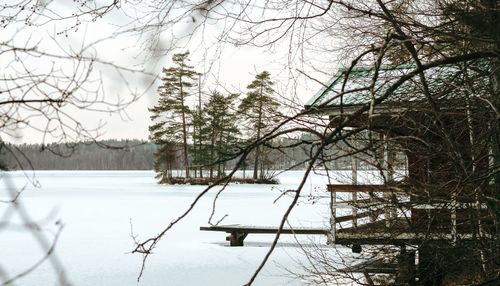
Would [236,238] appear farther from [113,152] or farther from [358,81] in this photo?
[113,152]

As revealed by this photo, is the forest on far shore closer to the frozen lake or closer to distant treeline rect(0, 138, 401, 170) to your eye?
distant treeline rect(0, 138, 401, 170)

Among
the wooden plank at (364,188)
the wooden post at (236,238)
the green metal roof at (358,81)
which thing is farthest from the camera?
the wooden post at (236,238)

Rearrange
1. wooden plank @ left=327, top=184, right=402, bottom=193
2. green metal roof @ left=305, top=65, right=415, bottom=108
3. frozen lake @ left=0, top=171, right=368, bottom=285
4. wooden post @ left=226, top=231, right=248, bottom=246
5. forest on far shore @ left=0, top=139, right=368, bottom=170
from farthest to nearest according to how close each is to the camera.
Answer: wooden post @ left=226, top=231, right=248, bottom=246, frozen lake @ left=0, top=171, right=368, bottom=285, wooden plank @ left=327, top=184, right=402, bottom=193, green metal roof @ left=305, top=65, right=415, bottom=108, forest on far shore @ left=0, top=139, right=368, bottom=170

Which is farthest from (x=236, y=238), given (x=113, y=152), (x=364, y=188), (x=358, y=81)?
(x=113, y=152)

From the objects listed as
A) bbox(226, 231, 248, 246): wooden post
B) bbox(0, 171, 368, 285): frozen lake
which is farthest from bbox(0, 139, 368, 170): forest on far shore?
bbox(226, 231, 248, 246): wooden post

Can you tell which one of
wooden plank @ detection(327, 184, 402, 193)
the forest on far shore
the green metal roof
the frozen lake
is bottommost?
the frozen lake

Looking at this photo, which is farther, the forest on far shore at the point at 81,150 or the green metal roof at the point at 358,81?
the green metal roof at the point at 358,81

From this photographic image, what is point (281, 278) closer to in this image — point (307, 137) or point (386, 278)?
point (386, 278)

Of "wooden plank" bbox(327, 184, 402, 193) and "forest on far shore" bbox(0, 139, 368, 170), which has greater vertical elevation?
"forest on far shore" bbox(0, 139, 368, 170)

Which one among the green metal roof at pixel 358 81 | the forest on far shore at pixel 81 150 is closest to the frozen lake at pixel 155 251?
the forest on far shore at pixel 81 150

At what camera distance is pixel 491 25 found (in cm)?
398

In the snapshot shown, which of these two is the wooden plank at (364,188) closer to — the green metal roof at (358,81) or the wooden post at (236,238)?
the green metal roof at (358,81)

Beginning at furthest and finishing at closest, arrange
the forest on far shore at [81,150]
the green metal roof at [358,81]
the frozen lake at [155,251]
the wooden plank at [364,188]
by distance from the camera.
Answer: the frozen lake at [155,251]
the wooden plank at [364,188]
the green metal roof at [358,81]
the forest on far shore at [81,150]

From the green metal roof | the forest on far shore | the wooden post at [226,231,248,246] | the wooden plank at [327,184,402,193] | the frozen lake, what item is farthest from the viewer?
the wooden post at [226,231,248,246]
